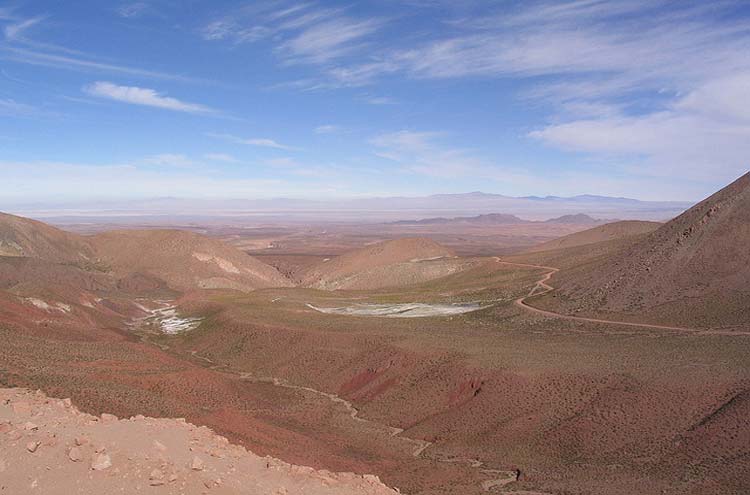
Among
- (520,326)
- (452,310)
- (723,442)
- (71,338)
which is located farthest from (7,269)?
(723,442)

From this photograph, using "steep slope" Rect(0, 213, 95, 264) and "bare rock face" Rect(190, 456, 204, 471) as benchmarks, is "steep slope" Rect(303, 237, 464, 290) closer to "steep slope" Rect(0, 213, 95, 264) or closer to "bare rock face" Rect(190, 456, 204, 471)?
"steep slope" Rect(0, 213, 95, 264)

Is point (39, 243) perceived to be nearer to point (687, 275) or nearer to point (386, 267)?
point (386, 267)

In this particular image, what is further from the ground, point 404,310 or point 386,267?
point 386,267

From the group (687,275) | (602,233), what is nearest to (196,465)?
(687,275)

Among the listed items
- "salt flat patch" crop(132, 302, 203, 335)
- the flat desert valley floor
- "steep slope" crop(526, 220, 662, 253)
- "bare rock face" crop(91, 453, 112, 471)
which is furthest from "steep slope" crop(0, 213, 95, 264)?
"bare rock face" crop(91, 453, 112, 471)

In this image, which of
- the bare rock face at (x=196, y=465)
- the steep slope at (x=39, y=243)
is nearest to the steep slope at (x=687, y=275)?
the bare rock face at (x=196, y=465)

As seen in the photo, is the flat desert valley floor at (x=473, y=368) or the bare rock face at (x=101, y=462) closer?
the bare rock face at (x=101, y=462)

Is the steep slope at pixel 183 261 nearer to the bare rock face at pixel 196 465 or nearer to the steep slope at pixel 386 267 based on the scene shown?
the steep slope at pixel 386 267
